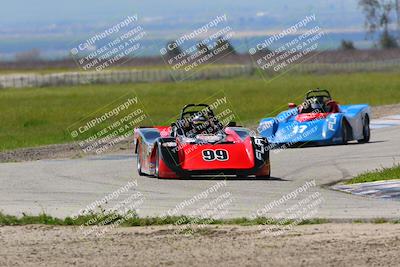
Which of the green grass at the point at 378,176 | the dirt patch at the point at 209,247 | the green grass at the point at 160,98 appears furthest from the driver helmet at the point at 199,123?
the green grass at the point at 160,98

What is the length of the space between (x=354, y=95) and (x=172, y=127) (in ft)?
120

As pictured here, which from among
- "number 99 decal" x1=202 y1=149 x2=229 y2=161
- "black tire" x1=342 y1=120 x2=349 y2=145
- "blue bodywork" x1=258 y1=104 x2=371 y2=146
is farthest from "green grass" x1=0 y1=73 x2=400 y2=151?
"number 99 decal" x1=202 y1=149 x2=229 y2=161

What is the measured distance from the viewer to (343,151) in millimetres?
26109

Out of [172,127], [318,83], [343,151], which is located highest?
[172,127]

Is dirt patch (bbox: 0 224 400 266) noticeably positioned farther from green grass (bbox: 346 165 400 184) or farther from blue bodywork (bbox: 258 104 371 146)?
blue bodywork (bbox: 258 104 371 146)

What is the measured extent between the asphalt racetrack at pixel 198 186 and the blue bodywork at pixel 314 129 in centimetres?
72

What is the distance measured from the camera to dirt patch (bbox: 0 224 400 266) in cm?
1190

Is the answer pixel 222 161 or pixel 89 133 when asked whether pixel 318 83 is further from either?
pixel 222 161

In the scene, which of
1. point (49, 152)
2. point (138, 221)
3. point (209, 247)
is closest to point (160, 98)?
point (49, 152)

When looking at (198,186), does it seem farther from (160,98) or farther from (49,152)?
(160,98)

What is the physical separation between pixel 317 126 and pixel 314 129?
13cm

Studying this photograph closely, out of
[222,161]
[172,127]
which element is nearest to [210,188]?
[222,161]

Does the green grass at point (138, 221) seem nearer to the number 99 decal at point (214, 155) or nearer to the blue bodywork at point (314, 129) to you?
the number 99 decal at point (214, 155)

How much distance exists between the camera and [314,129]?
27.8 meters
